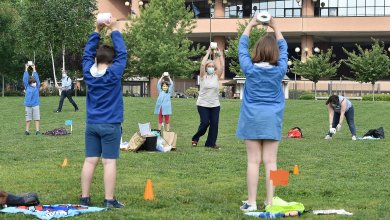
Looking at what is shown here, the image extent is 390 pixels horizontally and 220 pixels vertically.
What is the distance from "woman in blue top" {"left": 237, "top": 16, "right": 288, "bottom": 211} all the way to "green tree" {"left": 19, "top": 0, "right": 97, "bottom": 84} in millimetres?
50822

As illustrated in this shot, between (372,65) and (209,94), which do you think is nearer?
(209,94)

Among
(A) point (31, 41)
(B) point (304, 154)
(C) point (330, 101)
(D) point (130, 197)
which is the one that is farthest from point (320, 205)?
(A) point (31, 41)

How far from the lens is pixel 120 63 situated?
7.34m

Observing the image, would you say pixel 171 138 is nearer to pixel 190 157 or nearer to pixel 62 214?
pixel 190 157

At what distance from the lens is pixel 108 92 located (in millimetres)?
7305

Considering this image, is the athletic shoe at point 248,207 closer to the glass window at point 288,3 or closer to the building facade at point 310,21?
the building facade at point 310,21

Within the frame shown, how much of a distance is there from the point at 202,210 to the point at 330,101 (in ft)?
36.0

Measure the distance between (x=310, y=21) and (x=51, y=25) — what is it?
24.0m

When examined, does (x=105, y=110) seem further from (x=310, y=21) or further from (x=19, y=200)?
(x=310, y=21)

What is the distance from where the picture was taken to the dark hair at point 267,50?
714 cm

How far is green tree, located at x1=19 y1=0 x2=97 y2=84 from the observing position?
186 feet

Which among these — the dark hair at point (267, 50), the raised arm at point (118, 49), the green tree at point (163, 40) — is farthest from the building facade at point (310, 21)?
the dark hair at point (267, 50)

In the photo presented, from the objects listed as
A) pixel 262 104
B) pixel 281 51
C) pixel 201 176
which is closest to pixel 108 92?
pixel 262 104

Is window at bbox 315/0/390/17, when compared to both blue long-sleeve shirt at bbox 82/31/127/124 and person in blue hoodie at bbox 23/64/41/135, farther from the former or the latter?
blue long-sleeve shirt at bbox 82/31/127/124
